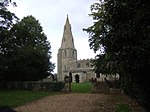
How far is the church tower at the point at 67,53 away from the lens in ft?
385

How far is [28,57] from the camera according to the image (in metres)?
49.3

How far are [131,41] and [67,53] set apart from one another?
4215 inches

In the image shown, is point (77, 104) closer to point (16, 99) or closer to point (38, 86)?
point (16, 99)

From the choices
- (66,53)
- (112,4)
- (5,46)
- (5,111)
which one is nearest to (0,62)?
(5,46)

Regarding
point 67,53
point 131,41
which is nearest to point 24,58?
point 131,41

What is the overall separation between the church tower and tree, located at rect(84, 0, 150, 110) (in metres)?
102

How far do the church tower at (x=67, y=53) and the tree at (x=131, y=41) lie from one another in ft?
335

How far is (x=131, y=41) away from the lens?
12336 millimetres

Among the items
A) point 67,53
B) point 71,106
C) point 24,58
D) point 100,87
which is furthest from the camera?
point 67,53

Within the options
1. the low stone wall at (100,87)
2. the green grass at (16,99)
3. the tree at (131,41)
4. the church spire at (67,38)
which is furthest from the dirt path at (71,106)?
the church spire at (67,38)

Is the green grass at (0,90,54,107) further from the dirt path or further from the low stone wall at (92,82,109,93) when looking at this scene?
the low stone wall at (92,82,109,93)

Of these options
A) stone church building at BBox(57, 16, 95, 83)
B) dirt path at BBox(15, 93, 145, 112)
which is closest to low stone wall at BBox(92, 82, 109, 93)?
dirt path at BBox(15, 93, 145, 112)

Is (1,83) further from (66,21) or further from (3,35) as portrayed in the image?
(66,21)

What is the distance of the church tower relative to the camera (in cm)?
11749
